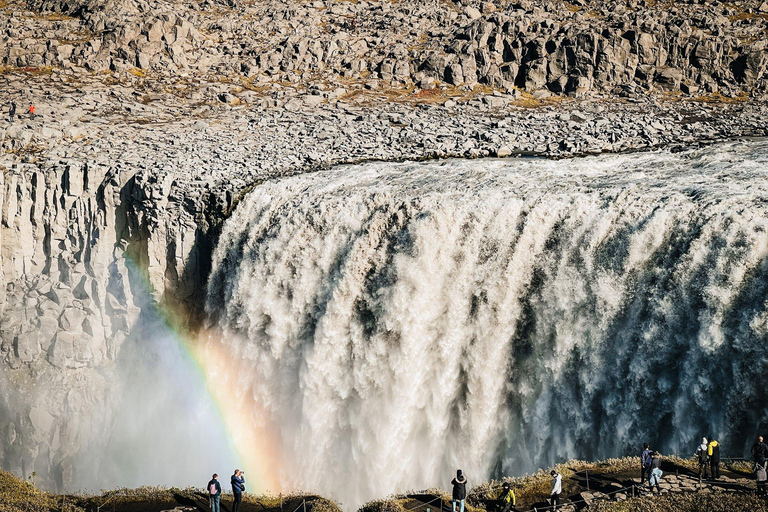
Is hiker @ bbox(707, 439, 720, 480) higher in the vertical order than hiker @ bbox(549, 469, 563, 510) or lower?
higher

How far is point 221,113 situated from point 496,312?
34622mm

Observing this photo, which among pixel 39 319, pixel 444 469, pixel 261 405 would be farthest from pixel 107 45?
pixel 444 469

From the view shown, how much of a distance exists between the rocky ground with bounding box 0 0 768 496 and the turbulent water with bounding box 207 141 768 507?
7.18 metres

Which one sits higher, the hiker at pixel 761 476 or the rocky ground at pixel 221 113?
the rocky ground at pixel 221 113

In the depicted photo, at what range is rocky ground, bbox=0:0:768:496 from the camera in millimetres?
46531

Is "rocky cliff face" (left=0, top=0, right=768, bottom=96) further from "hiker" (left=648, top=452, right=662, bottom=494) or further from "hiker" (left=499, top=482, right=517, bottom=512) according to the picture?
"hiker" (left=499, top=482, right=517, bottom=512)

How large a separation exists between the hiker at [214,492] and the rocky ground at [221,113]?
20.4 m

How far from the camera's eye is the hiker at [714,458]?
920 inches

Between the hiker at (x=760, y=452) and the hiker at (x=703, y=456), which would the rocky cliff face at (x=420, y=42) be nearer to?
the hiker at (x=703, y=456)

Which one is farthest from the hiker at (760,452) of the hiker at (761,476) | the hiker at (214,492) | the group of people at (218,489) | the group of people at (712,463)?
the hiker at (214,492)

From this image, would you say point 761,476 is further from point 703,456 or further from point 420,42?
point 420,42

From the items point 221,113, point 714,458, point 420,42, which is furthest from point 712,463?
point 420,42

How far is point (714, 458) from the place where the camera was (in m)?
23.5

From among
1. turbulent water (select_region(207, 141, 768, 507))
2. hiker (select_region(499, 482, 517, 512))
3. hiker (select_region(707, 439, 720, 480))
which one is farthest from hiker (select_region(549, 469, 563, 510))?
turbulent water (select_region(207, 141, 768, 507))
